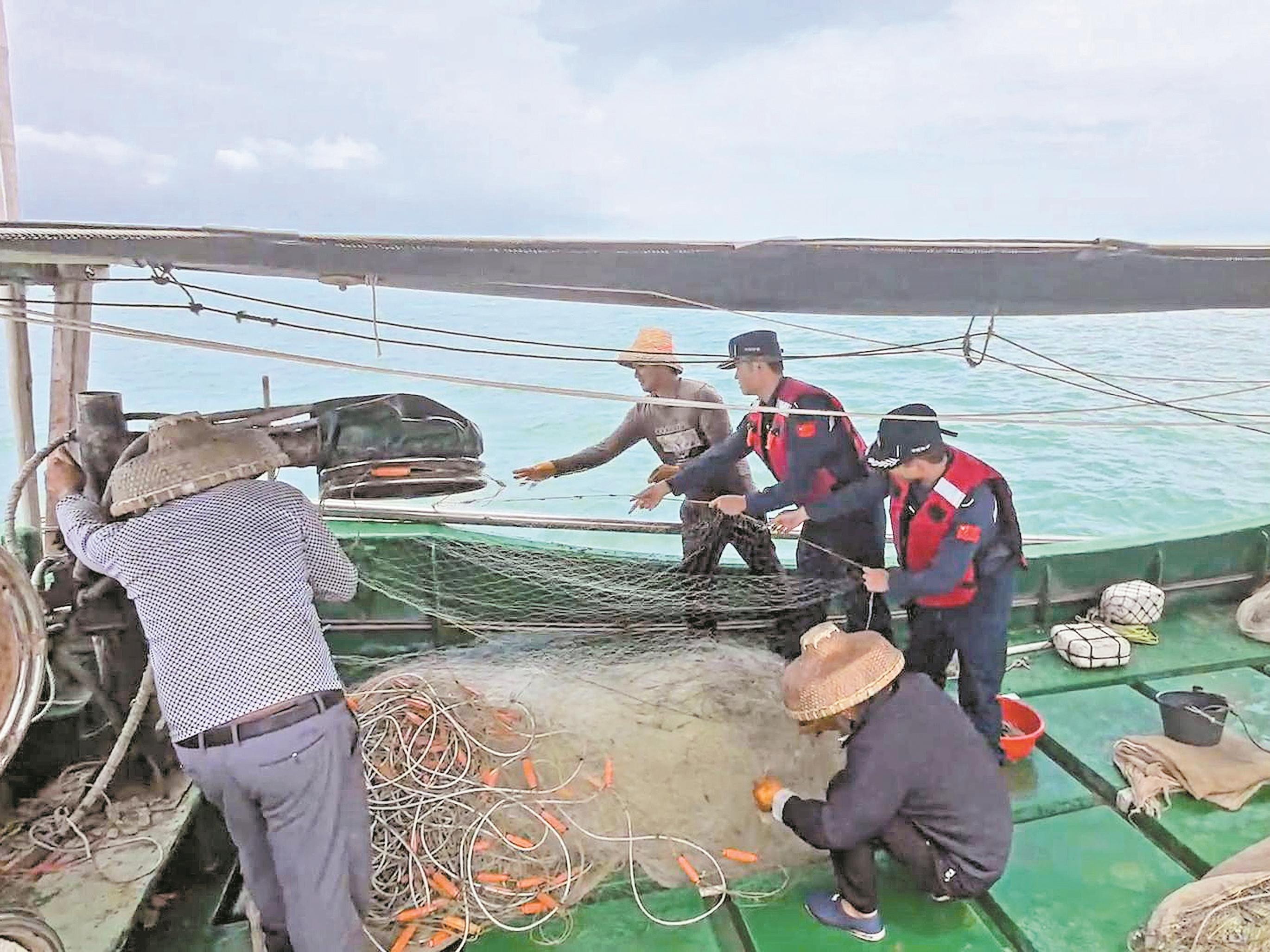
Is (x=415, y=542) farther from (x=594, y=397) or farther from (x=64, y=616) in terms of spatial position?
(x=594, y=397)

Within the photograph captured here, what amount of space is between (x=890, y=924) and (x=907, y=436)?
5.10 ft

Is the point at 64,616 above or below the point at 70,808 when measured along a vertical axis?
above

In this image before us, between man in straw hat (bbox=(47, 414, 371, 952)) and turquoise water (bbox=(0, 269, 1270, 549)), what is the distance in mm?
7640

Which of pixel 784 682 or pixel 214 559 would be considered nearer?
pixel 214 559

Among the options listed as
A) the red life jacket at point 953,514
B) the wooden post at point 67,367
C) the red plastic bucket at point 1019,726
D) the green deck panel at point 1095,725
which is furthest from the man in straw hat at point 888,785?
the wooden post at point 67,367

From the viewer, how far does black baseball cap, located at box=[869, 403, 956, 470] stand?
10.6 ft

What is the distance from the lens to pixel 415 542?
14.6 feet

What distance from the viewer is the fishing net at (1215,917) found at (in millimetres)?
2514

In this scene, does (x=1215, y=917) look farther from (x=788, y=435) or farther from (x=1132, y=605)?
(x=1132, y=605)

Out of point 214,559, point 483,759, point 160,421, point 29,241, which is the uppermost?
point 29,241

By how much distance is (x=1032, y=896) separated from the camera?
2.88 m

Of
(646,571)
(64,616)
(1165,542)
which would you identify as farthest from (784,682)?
(1165,542)

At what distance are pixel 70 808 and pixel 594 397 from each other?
2.33m

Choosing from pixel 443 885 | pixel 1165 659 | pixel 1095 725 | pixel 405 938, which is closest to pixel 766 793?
pixel 443 885
